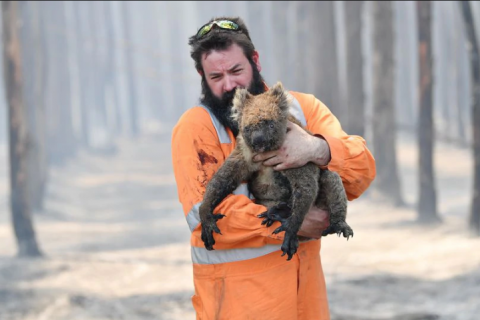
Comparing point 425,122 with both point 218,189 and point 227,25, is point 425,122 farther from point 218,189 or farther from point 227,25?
point 218,189

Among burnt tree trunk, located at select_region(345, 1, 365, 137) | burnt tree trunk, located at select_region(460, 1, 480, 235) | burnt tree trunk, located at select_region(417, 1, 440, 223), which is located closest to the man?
burnt tree trunk, located at select_region(460, 1, 480, 235)

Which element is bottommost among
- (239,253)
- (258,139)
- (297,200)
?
(239,253)

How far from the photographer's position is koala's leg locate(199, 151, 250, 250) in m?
2.89

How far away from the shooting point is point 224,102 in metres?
3.15

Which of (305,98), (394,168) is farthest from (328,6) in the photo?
(305,98)

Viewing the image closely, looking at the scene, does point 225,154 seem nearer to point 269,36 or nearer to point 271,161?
point 271,161

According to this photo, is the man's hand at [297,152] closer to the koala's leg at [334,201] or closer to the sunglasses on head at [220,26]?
the koala's leg at [334,201]

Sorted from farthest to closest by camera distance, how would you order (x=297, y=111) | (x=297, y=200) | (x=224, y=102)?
(x=297, y=111) < (x=224, y=102) < (x=297, y=200)

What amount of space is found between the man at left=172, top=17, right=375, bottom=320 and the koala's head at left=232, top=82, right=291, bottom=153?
62 millimetres

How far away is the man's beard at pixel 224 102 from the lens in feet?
10.3

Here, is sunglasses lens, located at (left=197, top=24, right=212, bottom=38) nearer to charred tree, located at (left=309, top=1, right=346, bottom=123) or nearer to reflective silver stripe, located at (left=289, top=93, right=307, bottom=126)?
reflective silver stripe, located at (left=289, top=93, right=307, bottom=126)

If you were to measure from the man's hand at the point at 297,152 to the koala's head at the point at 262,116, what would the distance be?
0.03m

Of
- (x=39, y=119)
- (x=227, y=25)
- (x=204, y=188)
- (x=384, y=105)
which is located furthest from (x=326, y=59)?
(x=204, y=188)

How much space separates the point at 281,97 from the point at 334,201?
52 centimetres
